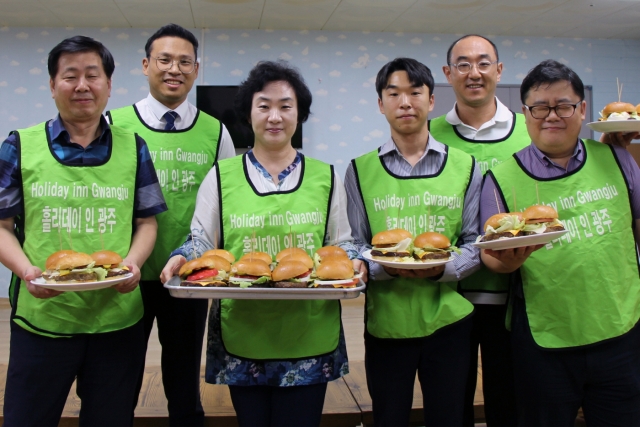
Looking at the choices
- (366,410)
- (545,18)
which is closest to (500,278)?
(366,410)

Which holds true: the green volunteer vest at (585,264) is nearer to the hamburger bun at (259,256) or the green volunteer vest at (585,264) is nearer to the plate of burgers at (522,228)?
the plate of burgers at (522,228)

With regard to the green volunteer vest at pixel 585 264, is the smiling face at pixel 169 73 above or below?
above

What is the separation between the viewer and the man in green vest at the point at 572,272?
1.88m

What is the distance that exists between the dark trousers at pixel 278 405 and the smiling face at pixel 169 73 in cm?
138

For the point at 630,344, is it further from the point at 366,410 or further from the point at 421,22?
the point at 421,22

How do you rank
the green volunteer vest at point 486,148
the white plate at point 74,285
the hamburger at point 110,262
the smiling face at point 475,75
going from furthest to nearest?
the smiling face at point 475,75 → the green volunteer vest at point 486,148 → the hamburger at point 110,262 → the white plate at point 74,285

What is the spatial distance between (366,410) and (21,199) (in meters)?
2.14

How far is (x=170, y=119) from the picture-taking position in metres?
2.46

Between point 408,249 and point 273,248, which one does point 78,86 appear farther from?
point 408,249

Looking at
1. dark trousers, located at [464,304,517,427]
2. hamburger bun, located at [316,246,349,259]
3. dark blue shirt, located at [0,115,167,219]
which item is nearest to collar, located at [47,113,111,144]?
dark blue shirt, located at [0,115,167,219]

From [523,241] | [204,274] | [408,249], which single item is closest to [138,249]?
[204,274]

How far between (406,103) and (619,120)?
843 mm

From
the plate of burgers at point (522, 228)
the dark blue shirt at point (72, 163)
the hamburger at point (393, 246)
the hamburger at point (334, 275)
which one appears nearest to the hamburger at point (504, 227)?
the plate of burgers at point (522, 228)

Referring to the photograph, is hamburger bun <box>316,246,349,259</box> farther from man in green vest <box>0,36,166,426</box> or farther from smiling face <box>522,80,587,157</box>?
smiling face <box>522,80,587,157</box>
